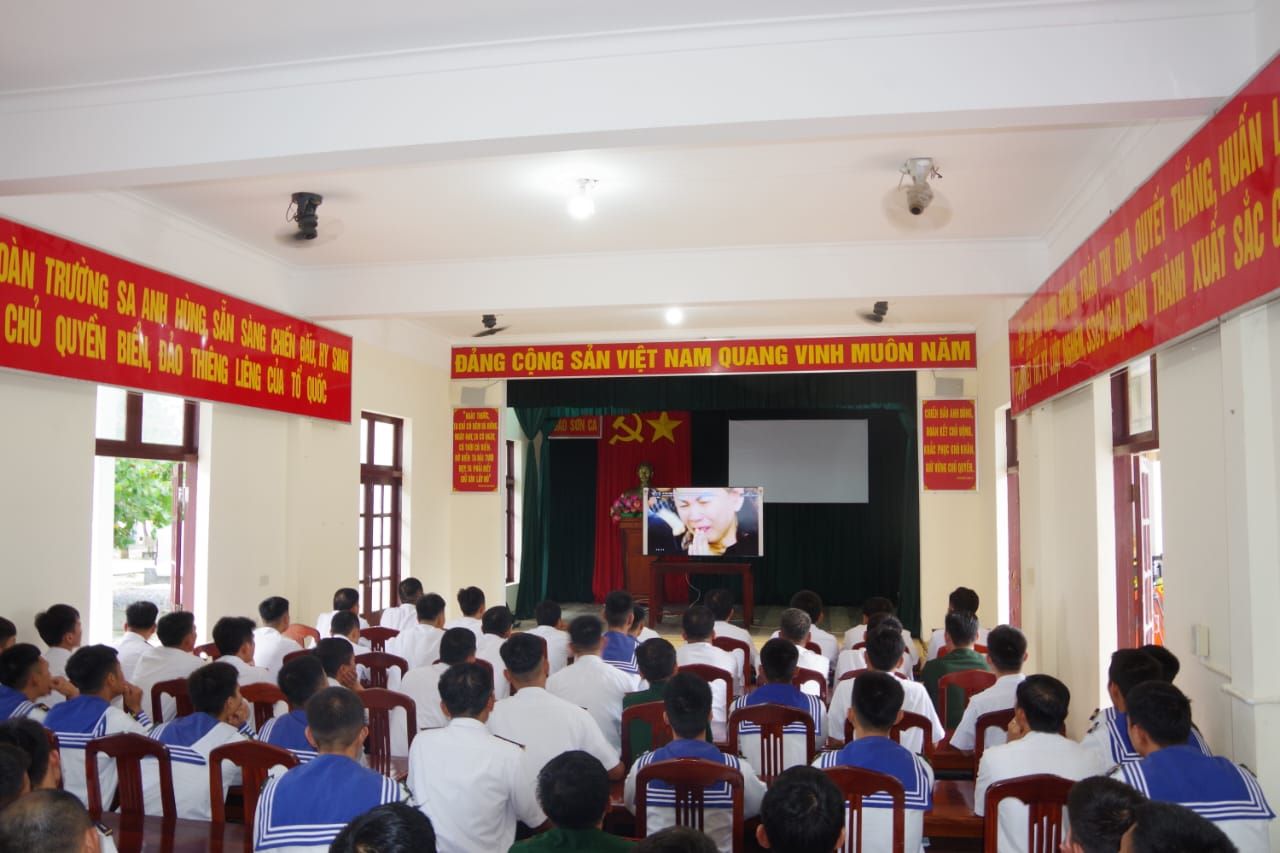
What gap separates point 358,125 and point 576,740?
230cm

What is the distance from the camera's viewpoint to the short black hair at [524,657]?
344 cm

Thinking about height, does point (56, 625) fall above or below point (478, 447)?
below

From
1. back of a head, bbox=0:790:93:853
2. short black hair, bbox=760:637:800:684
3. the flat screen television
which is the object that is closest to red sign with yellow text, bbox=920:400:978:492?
the flat screen television

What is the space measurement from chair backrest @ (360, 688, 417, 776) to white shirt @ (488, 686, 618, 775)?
0.47m

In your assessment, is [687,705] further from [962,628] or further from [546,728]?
[962,628]

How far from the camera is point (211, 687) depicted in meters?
3.10

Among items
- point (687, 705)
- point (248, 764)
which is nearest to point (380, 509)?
point (248, 764)

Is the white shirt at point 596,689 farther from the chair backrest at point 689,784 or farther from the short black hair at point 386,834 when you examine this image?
the short black hair at point 386,834

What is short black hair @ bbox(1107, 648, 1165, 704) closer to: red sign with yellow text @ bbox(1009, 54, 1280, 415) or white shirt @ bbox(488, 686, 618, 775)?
red sign with yellow text @ bbox(1009, 54, 1280, 415)

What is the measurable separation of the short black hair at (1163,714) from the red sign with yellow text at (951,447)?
6197 millimetres

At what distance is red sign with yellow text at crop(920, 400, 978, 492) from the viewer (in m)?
8.58

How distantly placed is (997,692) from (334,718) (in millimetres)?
2453

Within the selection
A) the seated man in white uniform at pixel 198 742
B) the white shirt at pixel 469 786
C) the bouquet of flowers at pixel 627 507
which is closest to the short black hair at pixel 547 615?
the seated man in white uniform at pixel 198 742

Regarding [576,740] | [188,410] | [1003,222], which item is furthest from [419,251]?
[576,740]
